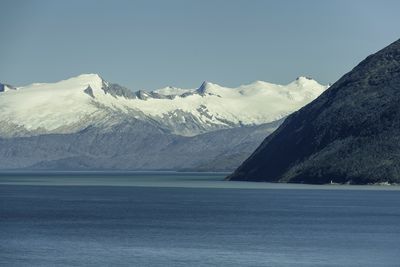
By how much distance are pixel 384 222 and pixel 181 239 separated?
48.1 m

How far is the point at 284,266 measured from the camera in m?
120

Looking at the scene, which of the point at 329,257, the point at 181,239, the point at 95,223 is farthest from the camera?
the point at 95,223

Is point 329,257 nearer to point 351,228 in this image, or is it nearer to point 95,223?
point 351,228

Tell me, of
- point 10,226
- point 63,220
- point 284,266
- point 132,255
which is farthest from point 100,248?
point 63,220

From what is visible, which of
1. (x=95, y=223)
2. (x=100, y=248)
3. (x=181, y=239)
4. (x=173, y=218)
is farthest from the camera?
(x=173, y=218)

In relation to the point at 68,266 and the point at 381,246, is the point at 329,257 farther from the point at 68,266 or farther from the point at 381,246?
the point at 68,266

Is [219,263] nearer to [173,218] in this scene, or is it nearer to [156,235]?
[156,235]

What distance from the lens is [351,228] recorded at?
172 meters

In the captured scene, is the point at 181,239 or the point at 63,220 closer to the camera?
the point at 181,239

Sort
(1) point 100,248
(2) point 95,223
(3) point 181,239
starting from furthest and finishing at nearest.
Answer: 1. (2) point 95,223
2. (3) point 181,239
3. (1) point 100,248

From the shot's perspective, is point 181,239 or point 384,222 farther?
point 384,222

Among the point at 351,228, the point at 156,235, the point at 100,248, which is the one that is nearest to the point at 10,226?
the point at 156,235

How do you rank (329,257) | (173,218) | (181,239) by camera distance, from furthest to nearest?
(173,218)
(181,239)
(329,257)

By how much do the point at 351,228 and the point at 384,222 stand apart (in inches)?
621
